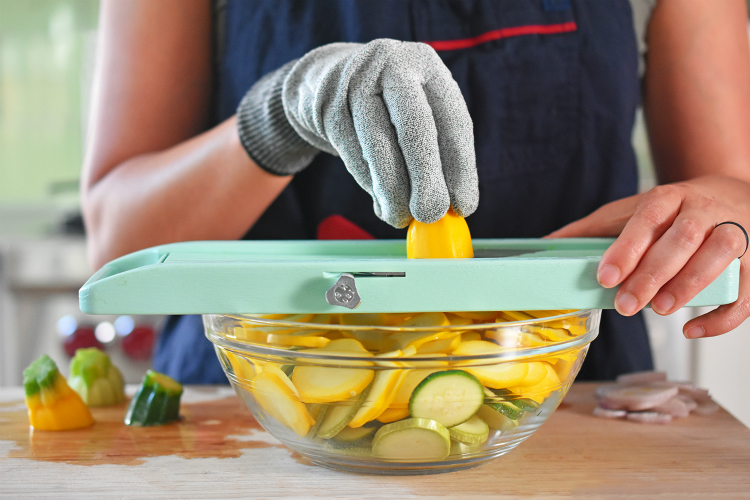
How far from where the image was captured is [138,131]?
3.34ft

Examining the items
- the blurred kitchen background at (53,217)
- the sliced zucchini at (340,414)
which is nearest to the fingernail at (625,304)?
the sliced zucchini at (340,414)

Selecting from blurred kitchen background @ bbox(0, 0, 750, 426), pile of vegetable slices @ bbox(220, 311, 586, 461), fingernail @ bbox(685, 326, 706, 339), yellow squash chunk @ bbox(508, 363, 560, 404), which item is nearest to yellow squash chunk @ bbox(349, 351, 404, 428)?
pile of vegetable slices @ bbox(220, 311, 586, 461)

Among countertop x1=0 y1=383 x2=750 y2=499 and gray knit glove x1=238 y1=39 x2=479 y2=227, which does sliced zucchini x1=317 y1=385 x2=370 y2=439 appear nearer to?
countertop x1=0 y1=383 x2=750 y2=499

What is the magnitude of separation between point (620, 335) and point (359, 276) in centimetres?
67

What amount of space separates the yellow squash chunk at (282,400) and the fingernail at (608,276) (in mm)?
266

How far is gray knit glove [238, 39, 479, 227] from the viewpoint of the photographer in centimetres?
57

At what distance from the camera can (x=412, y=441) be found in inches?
21.0

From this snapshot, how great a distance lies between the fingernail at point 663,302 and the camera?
1.82 ft

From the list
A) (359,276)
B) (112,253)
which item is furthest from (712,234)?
(112,253)

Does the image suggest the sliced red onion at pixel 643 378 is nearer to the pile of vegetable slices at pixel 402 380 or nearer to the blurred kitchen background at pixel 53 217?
the pile of vegetable slices at pixel 402 380

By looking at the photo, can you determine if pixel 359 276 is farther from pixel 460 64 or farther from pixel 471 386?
pixel 460 64

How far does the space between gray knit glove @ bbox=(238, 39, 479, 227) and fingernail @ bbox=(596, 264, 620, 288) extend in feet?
0.49

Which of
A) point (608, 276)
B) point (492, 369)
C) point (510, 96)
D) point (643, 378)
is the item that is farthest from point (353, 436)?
point (510, 96)

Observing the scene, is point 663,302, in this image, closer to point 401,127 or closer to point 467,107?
point 401,127
